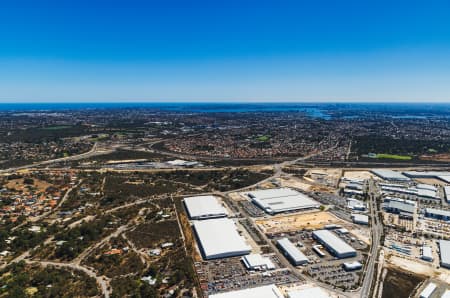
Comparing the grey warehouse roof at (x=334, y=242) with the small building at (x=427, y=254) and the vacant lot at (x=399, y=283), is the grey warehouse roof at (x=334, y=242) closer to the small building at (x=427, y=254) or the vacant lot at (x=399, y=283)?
the vacant lot at (x=399, y=283)

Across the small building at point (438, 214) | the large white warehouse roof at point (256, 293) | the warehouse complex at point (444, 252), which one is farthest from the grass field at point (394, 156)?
the large white warehouse roof at point (256, 293)

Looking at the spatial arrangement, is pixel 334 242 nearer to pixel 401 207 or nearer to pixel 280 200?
pixel 280 200

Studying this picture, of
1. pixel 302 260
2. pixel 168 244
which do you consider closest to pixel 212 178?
pixel 168 244

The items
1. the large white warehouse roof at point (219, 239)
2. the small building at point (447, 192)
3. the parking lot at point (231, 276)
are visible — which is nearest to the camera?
the parking lot at point (231, 276)

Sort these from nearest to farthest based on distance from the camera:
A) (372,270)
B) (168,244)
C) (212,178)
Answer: (372,270), (168,244), (212,178)

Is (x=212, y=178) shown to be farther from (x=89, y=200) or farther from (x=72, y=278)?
(x=72, y=278)

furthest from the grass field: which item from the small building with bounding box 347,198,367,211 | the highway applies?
the small building with bounding box 347,198,367,211
